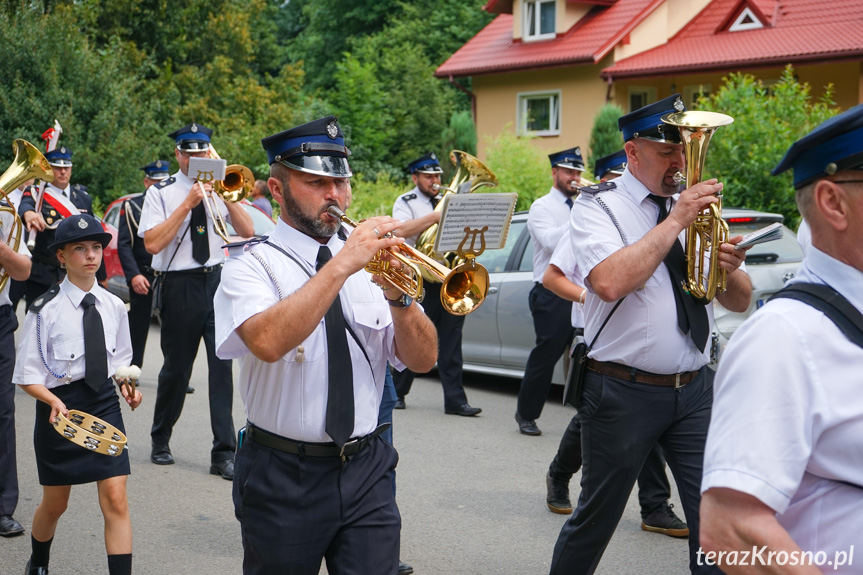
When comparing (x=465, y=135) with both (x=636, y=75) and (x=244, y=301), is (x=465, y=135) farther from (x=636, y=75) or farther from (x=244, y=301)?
(x=244, y=301)

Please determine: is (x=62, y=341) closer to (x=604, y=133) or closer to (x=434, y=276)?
(x=434, y=276)

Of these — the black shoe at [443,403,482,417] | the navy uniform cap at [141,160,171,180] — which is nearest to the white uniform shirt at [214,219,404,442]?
the black shoe at [443,403,482,417]

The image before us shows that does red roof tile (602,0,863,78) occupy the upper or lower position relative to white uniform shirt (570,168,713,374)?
upper

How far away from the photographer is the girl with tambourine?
436cm

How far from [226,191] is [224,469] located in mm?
1950

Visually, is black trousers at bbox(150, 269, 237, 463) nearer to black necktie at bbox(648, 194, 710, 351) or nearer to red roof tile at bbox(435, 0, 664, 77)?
black necktie at bbox(648, 194, 710, 351)

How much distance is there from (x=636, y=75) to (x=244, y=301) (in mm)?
25181

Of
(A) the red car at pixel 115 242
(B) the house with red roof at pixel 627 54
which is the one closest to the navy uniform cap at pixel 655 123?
(A) the red car at pixel 115 242

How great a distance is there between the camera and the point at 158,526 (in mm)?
5629

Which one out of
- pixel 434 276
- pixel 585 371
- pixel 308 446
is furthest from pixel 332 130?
pixel 585 371

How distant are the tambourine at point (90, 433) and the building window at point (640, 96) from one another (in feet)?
84.0

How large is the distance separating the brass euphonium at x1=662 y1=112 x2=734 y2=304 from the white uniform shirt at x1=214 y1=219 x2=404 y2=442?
4.60 ft

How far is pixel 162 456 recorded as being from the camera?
690cm

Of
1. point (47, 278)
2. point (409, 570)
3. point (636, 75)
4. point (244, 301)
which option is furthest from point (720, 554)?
point (636, 75)
